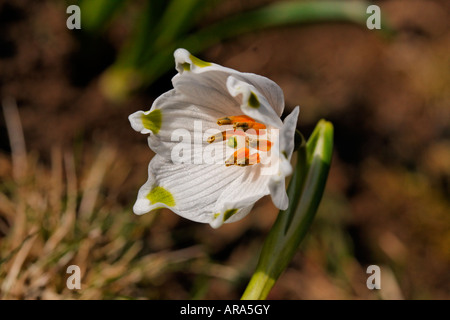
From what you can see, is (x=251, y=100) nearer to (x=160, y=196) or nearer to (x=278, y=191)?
(x=278, y=191)

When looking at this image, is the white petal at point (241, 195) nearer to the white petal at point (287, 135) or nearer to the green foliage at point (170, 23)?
the white petal at point (287, 135)

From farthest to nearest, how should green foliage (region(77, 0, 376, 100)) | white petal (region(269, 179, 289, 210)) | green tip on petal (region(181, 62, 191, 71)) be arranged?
green foliage (region(77, 0, 376, 100)) < green tip on petal (region(181, 62, 191, 71)) < white petal (region(269, 179, 289, 210))

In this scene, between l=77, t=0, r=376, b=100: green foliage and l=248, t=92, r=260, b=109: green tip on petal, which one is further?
l=77, t=0, r=376, b=100: green foliage

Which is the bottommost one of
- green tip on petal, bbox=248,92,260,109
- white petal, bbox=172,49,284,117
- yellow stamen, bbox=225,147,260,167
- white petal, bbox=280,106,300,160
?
yellow stamen, bbox=225,147,260,167

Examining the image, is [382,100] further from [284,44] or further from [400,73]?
[284,44]

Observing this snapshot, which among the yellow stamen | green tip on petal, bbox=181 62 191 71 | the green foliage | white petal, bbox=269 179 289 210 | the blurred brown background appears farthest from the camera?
the green foliage

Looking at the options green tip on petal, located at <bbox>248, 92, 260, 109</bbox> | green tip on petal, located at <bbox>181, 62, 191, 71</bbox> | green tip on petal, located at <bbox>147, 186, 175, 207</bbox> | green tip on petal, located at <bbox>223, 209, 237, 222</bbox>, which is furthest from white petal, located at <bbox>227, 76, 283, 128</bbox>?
green tip on petal, located at <bbox>147, 186, 175, 207</bbox>

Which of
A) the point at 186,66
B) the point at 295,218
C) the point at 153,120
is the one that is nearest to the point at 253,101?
the point at 186,66

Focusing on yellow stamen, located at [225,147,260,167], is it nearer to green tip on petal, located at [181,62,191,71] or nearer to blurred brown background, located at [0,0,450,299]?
green tip on petal, located at [181,62,191,71]

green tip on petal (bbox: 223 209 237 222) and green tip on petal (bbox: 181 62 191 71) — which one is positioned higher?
green tip on petal (bbox: 181 62 191 71)
